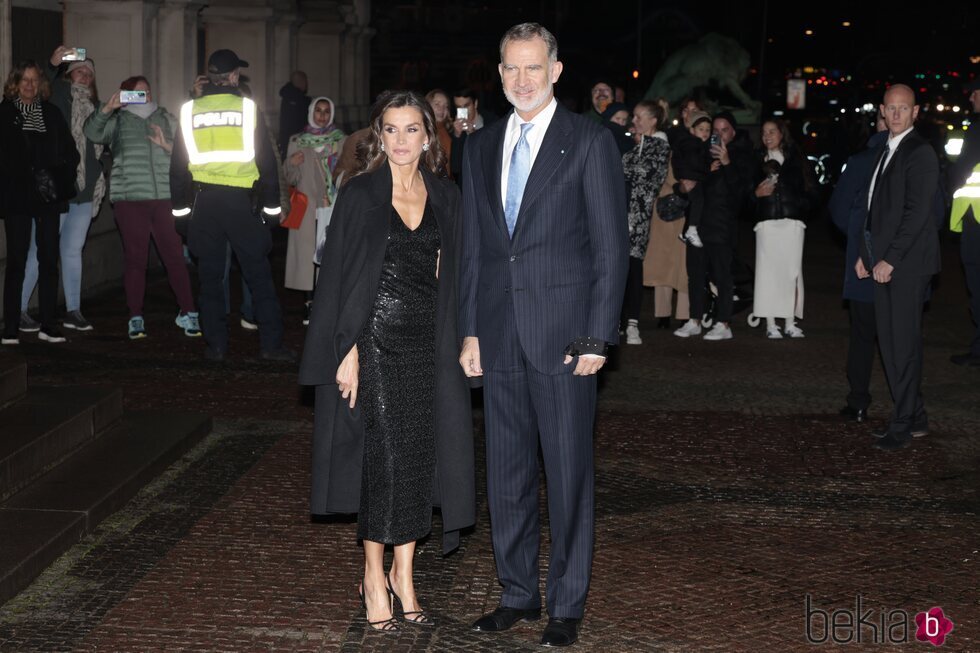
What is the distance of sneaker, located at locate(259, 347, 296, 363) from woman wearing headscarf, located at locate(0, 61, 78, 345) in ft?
6.13

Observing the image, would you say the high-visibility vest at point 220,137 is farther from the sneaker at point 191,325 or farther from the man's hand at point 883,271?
the man's hand at point 883,271

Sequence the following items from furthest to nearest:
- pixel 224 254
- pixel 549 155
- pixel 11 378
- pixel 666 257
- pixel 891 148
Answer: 1. pixel 666 257
2. pixel 224 254
3. pixel 891 148
4. pixel 11 378
5. pixel 549 155

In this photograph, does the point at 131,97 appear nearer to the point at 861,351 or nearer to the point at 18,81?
the point at 18,81

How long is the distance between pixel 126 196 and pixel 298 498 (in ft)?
17.1

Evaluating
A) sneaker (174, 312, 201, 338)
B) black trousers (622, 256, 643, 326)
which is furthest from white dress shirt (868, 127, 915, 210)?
sneaker (174, 312, 201, 338)

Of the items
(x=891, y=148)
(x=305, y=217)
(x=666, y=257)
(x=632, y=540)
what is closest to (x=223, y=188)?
(x=305, y=217)

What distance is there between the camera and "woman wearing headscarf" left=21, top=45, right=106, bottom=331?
11.7 metres

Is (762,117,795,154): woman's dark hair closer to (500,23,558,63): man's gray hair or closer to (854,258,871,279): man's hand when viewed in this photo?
(854,258,871,279): man's hand

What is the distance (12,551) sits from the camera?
592 centimetres

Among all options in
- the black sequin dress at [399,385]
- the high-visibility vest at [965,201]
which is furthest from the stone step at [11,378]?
the high-visibility vest at [965,201]

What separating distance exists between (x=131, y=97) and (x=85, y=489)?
5.15 metres

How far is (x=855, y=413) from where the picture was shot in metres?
9.10

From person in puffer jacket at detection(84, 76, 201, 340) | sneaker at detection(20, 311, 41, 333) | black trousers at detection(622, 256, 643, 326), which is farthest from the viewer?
black trousers at detection(622, 256, 643, 326)

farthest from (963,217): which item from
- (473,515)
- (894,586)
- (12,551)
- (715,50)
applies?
(715,50)
